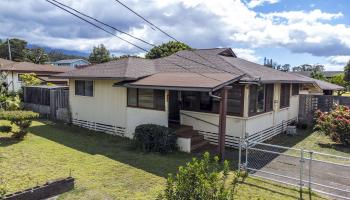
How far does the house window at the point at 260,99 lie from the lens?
41.9 feet

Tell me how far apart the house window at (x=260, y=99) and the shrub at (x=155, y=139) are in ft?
12.1

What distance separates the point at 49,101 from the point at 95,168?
11.3m

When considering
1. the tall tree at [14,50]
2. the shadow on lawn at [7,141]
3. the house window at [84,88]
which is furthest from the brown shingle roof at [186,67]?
the tall tree at [14,50]

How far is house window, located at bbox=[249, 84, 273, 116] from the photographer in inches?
Result: 502

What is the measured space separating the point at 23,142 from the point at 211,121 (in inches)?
311

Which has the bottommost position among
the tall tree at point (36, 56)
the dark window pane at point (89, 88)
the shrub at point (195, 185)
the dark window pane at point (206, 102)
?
the shrub at point (195, 185)

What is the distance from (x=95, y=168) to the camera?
9.33 metres

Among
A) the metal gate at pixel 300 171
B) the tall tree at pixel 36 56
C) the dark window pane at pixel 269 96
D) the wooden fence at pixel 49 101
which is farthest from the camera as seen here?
the tall tree at pixel 36 56

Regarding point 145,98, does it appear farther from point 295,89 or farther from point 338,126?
point 295,89

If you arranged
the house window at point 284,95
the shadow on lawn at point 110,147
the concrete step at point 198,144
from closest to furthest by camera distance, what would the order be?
the shadow on lawn at point 110,147, the concrete step at point 198,144, the house window at point 284,95

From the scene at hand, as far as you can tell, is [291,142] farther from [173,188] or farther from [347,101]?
[173,188]

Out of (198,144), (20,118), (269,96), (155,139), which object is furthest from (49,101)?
(269,96)

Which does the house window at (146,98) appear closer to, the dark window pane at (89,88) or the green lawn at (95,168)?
the green lawn at (95,168)

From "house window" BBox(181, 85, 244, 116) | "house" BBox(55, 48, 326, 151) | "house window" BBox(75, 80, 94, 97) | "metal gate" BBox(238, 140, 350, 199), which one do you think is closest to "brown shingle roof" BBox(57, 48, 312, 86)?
"house" BBox(55, 48, 326, 151)
